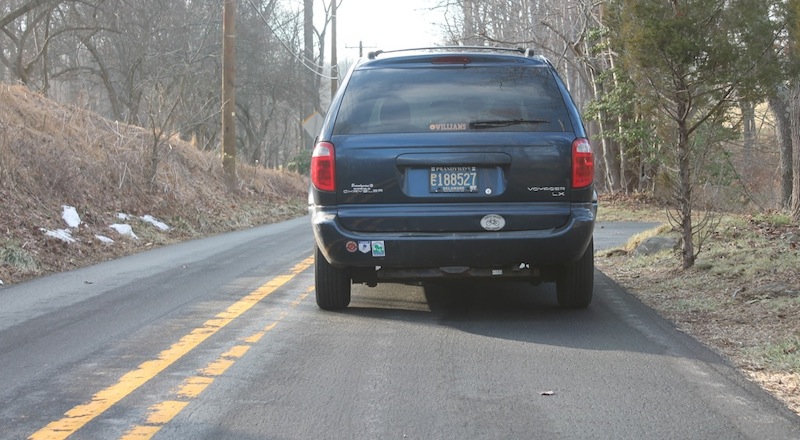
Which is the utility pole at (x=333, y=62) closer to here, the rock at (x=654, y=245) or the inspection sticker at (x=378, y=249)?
the rock at (x=654, y=245)

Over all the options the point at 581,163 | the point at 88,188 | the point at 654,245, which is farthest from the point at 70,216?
the point at 581,163

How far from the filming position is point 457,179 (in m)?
6.30

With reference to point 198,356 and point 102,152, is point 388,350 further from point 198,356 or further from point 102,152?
point 102,152

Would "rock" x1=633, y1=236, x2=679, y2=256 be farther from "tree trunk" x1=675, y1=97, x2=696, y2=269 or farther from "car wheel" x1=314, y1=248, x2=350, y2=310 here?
"car wheel" x1=314, y1=248, x2=350, y2=310

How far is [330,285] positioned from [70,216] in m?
7.33

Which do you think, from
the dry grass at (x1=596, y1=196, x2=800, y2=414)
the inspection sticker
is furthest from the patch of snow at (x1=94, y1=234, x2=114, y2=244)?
the inspection sticker

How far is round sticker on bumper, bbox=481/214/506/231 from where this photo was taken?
628cm

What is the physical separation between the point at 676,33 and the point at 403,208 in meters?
3.34

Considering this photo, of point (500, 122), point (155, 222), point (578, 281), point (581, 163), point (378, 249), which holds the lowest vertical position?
point (155, 222)

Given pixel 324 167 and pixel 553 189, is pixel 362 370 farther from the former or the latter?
pixel 553 189

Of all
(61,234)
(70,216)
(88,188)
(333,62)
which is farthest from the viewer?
(333,62)

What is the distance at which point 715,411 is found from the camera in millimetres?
4375

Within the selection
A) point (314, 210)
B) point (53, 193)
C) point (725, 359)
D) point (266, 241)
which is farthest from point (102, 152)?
point (725, 359)

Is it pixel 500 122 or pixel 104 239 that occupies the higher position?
pixel 500 122
